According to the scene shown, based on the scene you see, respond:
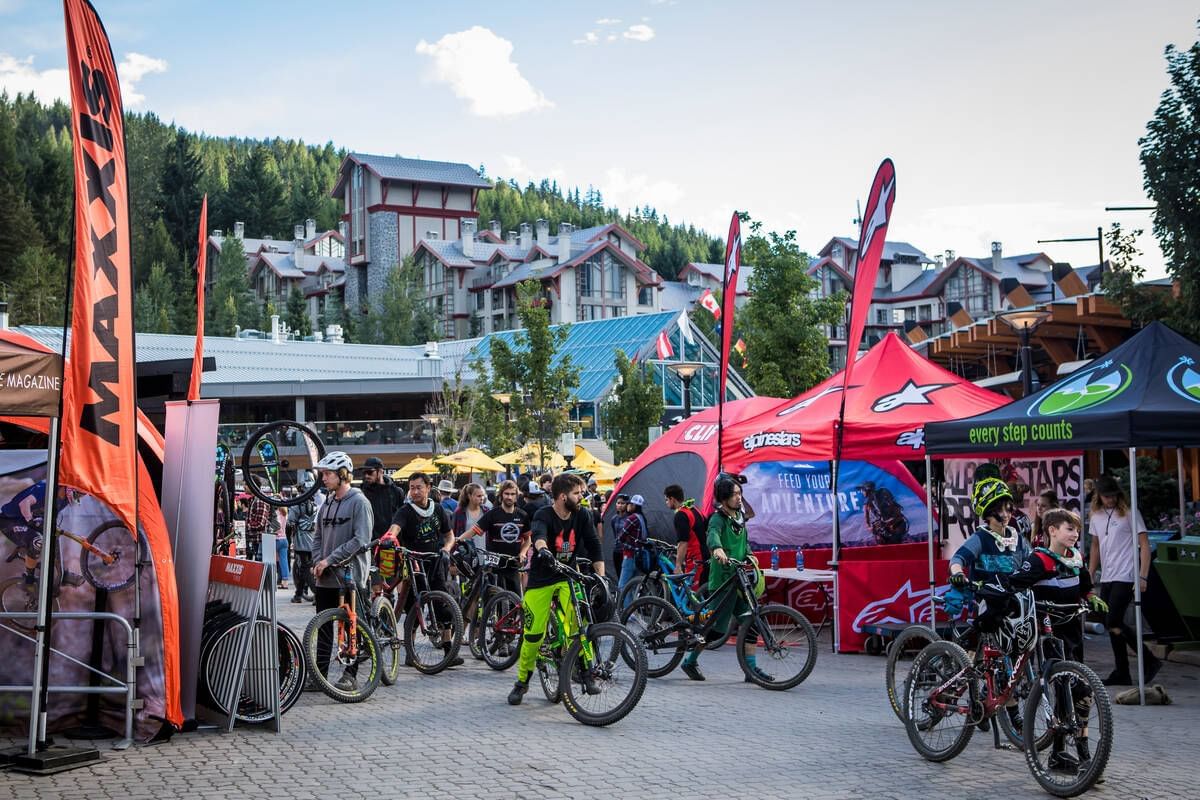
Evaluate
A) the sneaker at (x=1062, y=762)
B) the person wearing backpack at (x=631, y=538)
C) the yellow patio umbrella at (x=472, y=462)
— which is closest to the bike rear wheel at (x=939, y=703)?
the sneaker at (x=1062, y=762)

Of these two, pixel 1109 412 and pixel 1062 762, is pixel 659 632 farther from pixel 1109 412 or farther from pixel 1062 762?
pixel 1062 762

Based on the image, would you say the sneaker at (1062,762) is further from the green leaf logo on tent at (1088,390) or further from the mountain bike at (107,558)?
the mountain bike at (107,558)

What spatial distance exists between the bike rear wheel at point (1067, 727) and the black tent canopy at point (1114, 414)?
3.20 metres

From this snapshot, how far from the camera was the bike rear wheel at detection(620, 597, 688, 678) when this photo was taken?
11.5 metres

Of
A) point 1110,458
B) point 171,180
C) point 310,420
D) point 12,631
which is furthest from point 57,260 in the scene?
point 12,631

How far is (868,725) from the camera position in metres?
9.32

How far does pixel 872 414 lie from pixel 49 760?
9.16 metres

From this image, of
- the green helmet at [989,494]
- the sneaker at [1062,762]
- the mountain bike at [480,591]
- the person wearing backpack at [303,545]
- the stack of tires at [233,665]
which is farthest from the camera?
the person wearing backpack at [303,545]

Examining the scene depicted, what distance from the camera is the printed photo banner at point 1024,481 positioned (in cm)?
1426

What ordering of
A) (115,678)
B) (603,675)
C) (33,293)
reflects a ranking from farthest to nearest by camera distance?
1. (33,293)
2. (603,675)
3. (115,678)

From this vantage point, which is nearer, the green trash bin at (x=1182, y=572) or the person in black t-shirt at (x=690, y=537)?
the green trash bin at (x=1182, y=572)

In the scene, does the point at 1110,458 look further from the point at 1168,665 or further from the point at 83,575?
the point at 83,575

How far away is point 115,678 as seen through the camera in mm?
8586

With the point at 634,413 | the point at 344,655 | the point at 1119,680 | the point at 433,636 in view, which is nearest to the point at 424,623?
the point at 433,636
